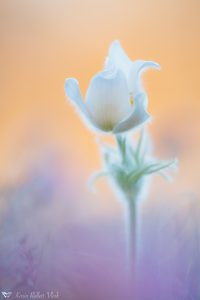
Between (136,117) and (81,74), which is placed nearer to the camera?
(136,117)

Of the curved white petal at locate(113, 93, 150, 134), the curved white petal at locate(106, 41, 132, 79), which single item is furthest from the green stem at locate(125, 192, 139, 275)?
the curved white petal at locate(106, 41, 132, 79)

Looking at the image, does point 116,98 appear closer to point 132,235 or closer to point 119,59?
point 119,59

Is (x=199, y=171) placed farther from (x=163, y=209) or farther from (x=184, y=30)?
(x=184, y=30)

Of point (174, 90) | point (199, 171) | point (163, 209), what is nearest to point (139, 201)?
point (163, 209)

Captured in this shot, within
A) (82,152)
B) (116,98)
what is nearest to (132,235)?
(82,152)

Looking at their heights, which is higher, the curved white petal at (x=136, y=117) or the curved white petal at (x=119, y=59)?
the curved white petal at (x=119, y=59)

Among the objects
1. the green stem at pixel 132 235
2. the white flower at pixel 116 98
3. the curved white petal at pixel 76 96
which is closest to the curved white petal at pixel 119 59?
the white flower at pixel 116 98

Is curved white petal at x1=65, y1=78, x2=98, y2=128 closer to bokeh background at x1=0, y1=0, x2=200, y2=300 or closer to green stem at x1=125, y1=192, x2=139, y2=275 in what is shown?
bokeh background at x1=0, y1=0, x2=200, y2=300

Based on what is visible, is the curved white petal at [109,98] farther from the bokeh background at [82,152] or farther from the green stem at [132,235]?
the green stem at [132,235]
